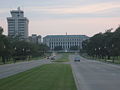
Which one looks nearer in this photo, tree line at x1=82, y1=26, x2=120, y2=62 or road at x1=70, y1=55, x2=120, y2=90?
road at x1=70, y1=55, x2=120, y2=90

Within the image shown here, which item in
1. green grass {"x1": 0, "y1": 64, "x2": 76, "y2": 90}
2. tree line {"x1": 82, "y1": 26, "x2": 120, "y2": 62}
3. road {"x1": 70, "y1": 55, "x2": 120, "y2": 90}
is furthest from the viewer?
tree line {"x1": 82, "y1": 26, "x2": 120, "y2": 62}

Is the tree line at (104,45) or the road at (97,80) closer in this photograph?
the road at (97,80)

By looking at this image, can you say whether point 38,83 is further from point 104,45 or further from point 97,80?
point 104,45

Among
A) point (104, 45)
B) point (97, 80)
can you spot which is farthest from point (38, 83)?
point (104, 45)

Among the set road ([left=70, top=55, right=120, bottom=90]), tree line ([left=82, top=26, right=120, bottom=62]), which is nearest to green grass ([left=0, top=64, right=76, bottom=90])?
road ([left=70, top=55, right=120, bottom=90])

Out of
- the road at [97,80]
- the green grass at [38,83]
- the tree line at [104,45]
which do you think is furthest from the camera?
the tree line at [104,45]

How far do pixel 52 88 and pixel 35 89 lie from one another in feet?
4.05

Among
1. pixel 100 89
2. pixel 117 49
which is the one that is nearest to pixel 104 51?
pixel 117 49

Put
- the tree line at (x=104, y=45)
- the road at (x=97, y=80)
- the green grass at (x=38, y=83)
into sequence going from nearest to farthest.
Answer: the green grass at (x=38, y=83), the road at (x=97, y=80), the tree line at (x=104, y=45)

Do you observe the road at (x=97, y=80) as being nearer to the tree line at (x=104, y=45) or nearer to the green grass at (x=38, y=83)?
the green grass at (x=38, y=83)

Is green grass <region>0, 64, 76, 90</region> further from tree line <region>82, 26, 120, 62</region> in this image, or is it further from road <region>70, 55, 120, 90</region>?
tree line <region>82, 26, 120, 62</region>

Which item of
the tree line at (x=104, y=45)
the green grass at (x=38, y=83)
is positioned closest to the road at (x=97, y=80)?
the green grass at (x=38, y=83)

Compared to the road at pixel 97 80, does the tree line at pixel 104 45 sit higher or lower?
higher

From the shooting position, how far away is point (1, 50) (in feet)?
286
